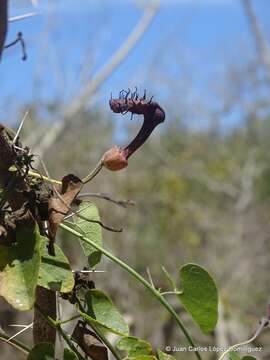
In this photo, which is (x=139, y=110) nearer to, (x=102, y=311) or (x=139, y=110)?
(x=139, y=110)

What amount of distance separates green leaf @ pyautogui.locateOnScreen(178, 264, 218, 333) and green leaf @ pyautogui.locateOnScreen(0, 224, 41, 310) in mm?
145

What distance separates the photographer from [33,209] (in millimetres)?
477

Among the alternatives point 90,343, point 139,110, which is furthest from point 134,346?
point 139,110

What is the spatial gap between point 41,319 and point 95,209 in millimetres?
99

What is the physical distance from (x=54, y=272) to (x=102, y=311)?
0.06 m

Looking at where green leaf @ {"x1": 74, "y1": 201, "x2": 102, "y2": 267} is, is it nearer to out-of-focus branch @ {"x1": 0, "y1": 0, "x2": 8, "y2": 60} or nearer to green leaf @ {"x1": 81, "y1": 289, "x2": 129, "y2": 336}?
green leaf @ {"x1": 81, "y1": 289, "x2": 129, "y2": 336}

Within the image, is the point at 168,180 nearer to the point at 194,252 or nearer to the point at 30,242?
the point at 194,252

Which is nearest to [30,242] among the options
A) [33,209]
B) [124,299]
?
[33,209]

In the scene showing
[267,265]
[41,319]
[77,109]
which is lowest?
[41,319]

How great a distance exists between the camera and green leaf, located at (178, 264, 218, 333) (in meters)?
0.54

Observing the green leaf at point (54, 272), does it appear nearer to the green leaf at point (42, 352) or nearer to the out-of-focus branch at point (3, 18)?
the green leaf at point (42, 352)

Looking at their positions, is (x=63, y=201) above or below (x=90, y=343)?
above

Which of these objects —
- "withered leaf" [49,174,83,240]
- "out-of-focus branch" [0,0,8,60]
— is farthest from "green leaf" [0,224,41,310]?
"out-of-focus branch" [0,0,8,60]

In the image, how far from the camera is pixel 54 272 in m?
0.48
